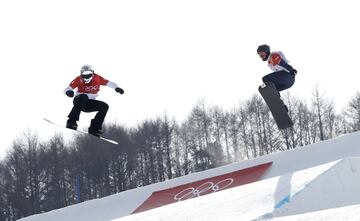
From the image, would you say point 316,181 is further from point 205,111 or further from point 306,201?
point 205,111

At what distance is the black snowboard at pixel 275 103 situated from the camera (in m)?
11.7

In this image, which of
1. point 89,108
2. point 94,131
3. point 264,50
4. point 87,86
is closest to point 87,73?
point 87,86

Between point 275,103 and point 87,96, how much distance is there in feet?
13.1

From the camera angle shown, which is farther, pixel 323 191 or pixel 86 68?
pixel 86 68

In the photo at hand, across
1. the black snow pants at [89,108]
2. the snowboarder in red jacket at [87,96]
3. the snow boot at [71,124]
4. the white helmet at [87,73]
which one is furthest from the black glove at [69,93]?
the snow boot at [71,124]

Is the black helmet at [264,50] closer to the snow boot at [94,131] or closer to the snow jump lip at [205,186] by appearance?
the snow jump lip at [205,186]

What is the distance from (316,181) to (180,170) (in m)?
37.5

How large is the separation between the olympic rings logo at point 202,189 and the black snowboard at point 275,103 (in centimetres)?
210

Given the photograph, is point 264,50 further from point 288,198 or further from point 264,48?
point 288,198

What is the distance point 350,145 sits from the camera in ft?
39.8

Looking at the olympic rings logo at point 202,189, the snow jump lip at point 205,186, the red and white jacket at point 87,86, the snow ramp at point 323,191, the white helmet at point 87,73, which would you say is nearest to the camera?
the snow ramp at point 323,191

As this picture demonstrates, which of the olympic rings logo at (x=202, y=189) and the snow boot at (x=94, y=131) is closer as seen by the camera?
the snow boot at (x=94, y=131)

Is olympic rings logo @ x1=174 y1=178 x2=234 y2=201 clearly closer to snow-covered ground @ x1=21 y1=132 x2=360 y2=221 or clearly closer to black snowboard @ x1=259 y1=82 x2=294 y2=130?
black snowboard @ x1=259 y1=82 x2=294 y2=130

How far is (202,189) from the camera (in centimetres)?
1363
